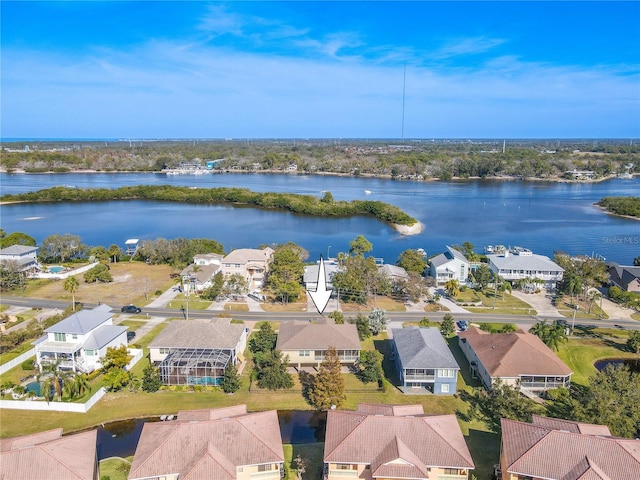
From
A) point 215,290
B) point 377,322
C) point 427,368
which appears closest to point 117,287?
point 215,290

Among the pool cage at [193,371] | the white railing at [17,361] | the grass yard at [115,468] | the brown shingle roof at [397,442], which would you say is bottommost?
the grass yard at [115,468]

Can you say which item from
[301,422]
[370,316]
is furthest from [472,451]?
[370,316]

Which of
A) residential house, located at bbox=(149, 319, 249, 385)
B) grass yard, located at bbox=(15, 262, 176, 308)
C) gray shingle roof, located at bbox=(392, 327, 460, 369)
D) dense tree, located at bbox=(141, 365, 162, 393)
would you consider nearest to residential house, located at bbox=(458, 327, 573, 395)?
gray shingle roof, located at bbox=(392, 327, 460, 369)

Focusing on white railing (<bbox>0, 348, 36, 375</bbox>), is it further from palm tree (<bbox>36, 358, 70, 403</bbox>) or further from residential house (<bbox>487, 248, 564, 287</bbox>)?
residential house (<bbox>487, 248, 564, 287</bbox>)

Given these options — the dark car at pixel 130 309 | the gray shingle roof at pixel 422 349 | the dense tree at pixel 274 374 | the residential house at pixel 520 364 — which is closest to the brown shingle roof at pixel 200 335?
the dense tree at pixel 274 374

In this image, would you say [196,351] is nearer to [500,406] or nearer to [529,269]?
[500,406]

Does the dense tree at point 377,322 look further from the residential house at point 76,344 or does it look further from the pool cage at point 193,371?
the residential house at point 76,344
